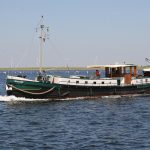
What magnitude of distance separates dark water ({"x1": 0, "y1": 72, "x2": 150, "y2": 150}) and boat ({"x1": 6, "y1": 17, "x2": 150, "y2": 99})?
1432 millimetres

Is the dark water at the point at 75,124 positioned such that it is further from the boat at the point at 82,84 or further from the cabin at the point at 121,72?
the cabin at the point at 121,72

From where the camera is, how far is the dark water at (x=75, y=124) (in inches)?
980

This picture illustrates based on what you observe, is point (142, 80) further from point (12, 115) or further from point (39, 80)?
point (12, 115)

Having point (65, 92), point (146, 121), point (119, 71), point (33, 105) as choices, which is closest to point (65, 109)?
point (33, 105)

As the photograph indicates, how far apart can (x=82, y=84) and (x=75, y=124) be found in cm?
1940

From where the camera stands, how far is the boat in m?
48.4

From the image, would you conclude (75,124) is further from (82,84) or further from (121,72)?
(121,72)

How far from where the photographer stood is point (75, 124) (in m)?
32.5

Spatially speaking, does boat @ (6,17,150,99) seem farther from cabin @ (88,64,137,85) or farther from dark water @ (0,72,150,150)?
dark water @ (0,72,150,150)

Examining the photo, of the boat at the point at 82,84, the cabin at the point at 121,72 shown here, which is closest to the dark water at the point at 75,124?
the boat at the point at 82,84

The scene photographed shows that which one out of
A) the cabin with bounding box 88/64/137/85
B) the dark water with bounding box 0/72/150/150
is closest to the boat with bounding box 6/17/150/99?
the cabin with bounding box 88/64/137/85

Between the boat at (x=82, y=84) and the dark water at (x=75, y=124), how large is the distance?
1.43m

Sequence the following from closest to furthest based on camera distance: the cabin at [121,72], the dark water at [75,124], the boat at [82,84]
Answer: the dark water at [75,124]
the boat at [82,84]
the cabin at [121,72]

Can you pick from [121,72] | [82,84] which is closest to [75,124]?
Result: [82,84]
